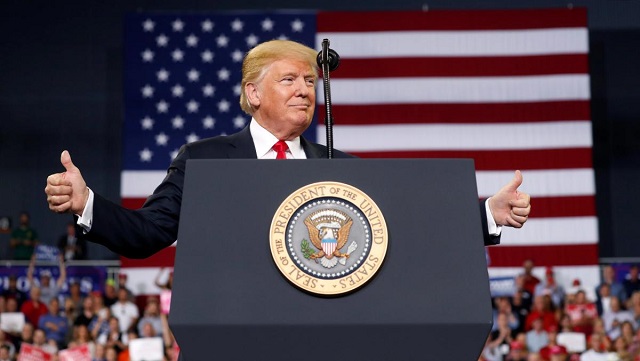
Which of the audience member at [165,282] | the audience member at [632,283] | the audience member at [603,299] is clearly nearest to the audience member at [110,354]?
the audience member at [165,282]

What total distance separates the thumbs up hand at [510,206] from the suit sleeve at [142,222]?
586 mm

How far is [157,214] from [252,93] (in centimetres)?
35

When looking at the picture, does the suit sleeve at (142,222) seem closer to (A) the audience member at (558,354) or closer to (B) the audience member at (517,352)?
(A) the audience member at (558,354)

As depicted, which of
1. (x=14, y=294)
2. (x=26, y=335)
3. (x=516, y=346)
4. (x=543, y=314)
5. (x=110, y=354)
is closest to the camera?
(x=516, y=346)

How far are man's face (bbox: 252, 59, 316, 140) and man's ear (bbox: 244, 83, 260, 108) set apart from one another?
0.02 meters

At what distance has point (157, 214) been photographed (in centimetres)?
189

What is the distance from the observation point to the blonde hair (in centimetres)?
199

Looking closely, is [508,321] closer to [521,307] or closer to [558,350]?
[521,307]

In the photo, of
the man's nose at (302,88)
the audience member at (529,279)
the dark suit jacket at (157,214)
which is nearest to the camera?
the dark suit jacket at (157,214)

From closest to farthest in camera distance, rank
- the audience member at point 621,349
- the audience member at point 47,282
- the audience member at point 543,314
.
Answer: the audience member at point 621,349 < the audience member at point 543,314 < the audience member at point 47,282

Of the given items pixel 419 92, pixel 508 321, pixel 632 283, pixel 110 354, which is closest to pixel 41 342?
pixel 110 354

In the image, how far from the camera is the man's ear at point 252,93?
81.5 inches

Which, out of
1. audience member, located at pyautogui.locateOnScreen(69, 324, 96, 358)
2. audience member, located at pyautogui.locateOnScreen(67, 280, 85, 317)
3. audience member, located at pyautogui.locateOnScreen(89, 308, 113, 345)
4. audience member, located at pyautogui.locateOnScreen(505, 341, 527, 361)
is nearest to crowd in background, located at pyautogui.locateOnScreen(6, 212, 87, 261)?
audience member, located at pyautogui.locateOnScreen(67, 280, 85, 317)

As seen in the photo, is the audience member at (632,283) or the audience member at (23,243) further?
the audience member at (23,243)
